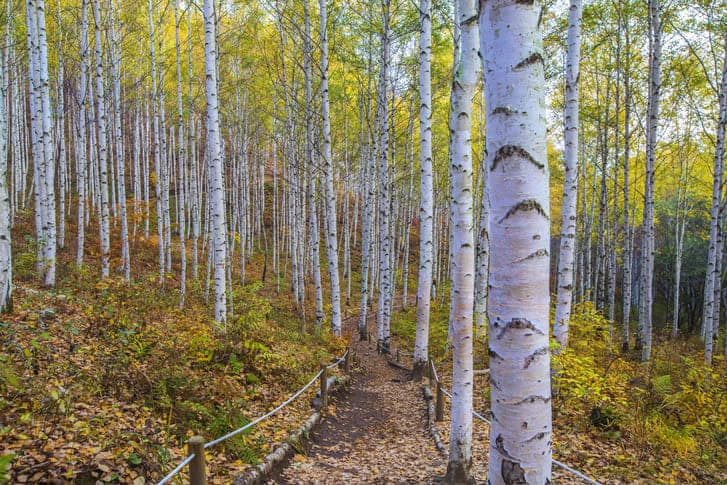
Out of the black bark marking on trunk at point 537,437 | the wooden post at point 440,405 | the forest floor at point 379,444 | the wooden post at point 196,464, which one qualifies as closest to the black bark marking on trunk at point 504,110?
the black bark marking on trunk at point 537,437

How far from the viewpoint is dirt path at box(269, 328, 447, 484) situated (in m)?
4.65

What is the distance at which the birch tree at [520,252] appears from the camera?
1.57 metres

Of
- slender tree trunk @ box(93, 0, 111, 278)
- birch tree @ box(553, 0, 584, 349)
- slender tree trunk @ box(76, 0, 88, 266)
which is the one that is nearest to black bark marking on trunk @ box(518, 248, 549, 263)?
birch tree @ box(553, 0, 584, 349)

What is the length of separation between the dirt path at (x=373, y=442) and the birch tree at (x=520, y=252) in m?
3.48

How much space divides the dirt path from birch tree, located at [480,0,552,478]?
11.4ft

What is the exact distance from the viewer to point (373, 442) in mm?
5984

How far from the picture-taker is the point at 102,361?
5.27 metres

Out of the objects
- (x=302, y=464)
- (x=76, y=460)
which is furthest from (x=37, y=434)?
(x=302, y=464)

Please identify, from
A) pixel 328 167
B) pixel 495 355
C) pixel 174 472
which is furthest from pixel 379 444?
pixel 328 167

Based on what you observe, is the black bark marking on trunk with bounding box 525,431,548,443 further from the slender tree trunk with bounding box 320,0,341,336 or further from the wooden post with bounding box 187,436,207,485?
the slender tree trunk with bounding box 320,0,341,336

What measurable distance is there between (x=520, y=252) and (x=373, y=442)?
5.28 meters

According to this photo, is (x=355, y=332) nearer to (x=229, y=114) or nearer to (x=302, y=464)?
(x=302, y=464)

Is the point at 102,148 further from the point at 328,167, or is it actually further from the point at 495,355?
the point at 495,355

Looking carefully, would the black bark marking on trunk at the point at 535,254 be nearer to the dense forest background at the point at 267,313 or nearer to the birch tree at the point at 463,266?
the dense forest background at the point at 267,313
